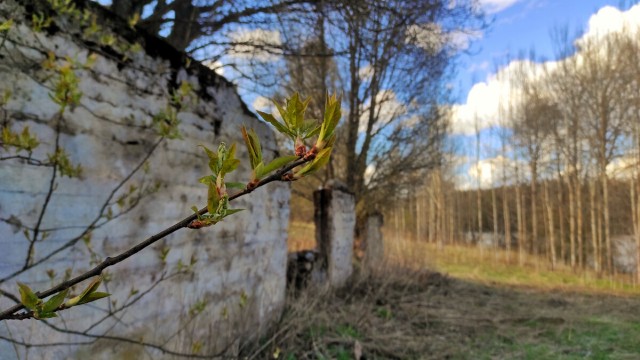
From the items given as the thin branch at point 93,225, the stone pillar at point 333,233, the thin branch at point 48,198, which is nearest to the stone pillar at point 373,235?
the stone pillar at point 333,233

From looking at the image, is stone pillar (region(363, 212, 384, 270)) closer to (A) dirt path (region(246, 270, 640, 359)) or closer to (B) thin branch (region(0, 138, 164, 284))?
(A) dirt path (region(246, 270, 640, 359))

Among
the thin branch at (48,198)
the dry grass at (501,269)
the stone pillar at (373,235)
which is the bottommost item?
the dry grass at (501,269)

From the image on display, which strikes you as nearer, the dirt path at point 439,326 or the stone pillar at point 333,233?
the dirt path at point 439,326

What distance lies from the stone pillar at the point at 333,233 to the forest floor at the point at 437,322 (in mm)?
273

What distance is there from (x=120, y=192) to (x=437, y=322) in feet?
14.0

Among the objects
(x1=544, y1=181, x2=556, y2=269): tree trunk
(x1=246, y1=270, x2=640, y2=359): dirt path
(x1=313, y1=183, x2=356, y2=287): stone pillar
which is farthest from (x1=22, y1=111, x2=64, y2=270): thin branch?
(x1=544, y1=181, x2=556, y2=269): tree trunk

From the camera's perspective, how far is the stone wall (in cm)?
189

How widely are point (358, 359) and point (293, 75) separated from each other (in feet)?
23.7

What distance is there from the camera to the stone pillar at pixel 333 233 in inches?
239

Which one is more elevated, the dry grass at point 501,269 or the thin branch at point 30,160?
the thin branch at point 30,160

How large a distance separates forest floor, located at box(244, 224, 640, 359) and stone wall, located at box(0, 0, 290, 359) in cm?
67

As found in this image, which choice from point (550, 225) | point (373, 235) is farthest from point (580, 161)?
point (373, 235)

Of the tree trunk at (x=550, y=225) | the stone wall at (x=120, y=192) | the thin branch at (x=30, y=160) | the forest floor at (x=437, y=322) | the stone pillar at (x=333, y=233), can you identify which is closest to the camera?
the thin branch at (x=30, y=160)

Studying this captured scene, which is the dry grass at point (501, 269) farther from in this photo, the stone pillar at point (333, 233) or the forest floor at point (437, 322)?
the stone pillar at point (333, 233)
